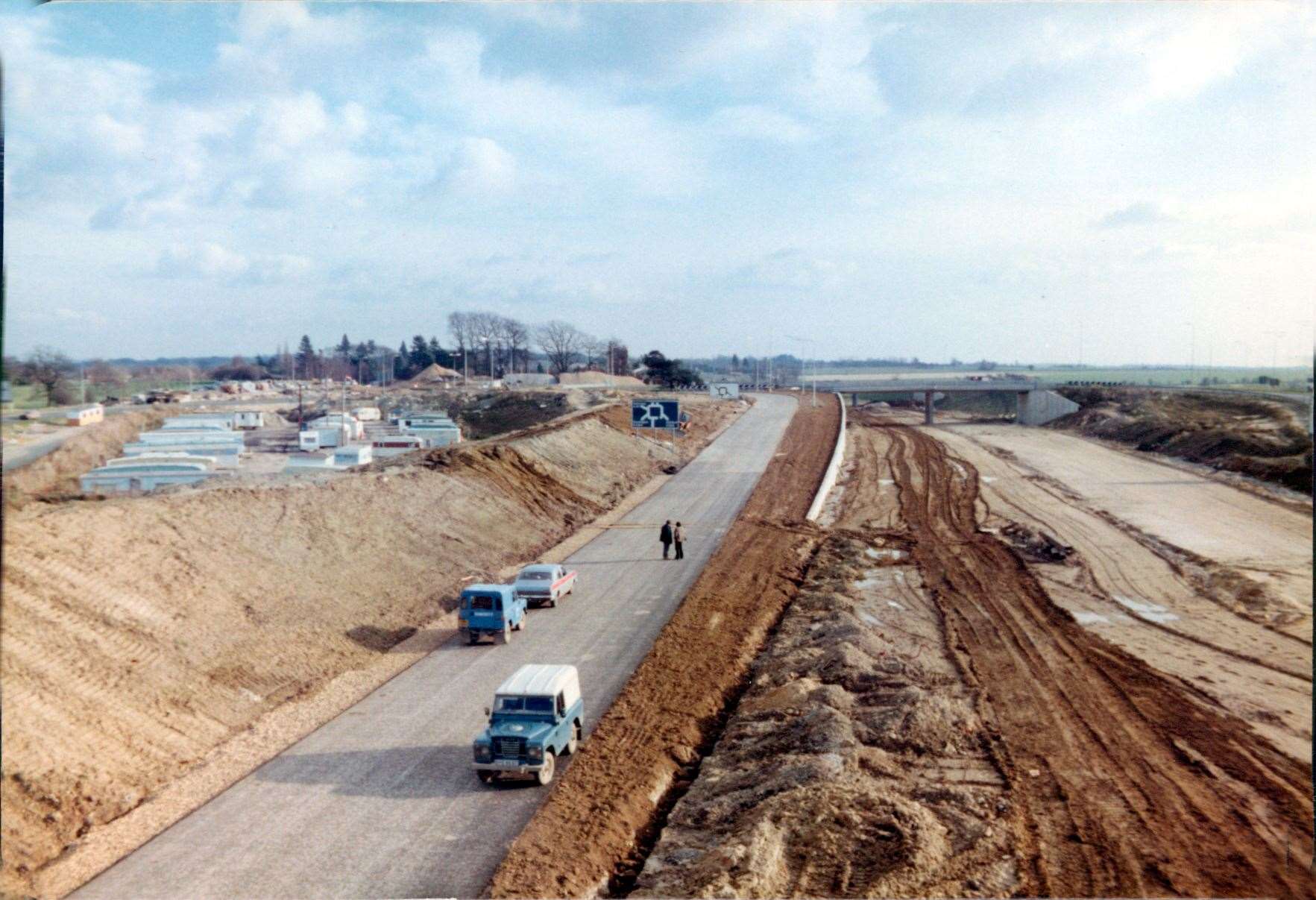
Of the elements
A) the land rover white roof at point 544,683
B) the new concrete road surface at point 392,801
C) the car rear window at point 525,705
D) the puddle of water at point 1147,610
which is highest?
the land rover white roof at point 544,683

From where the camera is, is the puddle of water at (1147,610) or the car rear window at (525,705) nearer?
the car rear window at (525,705)

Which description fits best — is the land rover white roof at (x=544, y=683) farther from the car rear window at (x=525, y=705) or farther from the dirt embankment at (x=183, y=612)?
the dirt embankment at (x=183, y=612)

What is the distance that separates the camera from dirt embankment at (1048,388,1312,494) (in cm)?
2264

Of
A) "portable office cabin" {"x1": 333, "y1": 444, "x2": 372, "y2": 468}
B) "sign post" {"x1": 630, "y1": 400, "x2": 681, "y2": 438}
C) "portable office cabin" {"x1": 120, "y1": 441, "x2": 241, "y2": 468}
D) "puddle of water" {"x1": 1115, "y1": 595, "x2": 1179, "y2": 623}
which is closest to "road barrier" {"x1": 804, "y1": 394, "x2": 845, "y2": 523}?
"sign post" {"x1": 630, "y1": 400, "x2": 681, "y2": 438}

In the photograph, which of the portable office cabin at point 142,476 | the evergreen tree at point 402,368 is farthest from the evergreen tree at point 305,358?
the portable office cabin at point 142,476

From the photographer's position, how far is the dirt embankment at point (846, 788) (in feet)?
41.5

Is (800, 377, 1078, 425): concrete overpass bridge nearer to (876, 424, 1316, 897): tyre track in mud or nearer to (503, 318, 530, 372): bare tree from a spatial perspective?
(503, 318, 530, 372): bare tree

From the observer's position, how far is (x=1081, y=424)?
89.6 m

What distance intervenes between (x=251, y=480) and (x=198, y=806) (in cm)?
1905

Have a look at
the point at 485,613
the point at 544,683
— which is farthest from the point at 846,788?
the point at 485,613

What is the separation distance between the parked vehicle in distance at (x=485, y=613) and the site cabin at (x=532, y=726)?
6154mm

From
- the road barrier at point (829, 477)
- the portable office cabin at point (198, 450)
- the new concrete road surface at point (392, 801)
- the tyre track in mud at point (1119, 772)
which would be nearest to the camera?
the tyre track in mud at point (1119, 772)

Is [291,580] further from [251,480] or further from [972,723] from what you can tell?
[972,723]

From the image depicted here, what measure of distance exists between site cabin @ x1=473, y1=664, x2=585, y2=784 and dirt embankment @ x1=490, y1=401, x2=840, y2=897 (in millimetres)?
555
